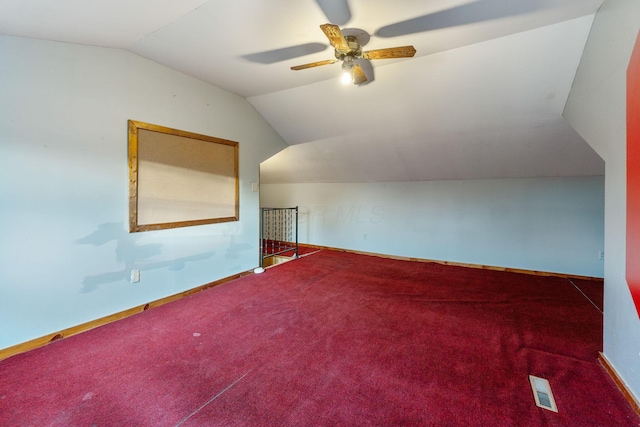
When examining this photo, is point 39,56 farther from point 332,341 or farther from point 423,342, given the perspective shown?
point 423,342

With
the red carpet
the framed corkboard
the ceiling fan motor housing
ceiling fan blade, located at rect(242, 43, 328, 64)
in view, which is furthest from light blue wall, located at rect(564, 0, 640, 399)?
the framed corkboard

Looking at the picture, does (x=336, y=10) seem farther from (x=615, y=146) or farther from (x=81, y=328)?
(x=81, y=328)

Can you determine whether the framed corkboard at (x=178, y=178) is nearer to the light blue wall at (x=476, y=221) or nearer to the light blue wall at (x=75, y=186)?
the light blue wall at (x=75, y=186)

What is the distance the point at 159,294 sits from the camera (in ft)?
9.89

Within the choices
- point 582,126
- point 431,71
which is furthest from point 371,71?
point 582,126

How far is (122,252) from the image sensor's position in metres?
2.69

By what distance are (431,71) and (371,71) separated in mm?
635

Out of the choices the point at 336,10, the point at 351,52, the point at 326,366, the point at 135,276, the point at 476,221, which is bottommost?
the point at 326,366

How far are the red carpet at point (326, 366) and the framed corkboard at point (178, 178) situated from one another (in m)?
1.03

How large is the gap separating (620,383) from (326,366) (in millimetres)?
1871

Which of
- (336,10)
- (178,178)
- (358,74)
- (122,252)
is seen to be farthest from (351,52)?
(122,252)

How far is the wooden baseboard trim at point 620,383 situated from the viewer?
4.98 ft

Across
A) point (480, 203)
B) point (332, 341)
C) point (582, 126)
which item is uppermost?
point (582, 126)

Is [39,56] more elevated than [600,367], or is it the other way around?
[39,56]
